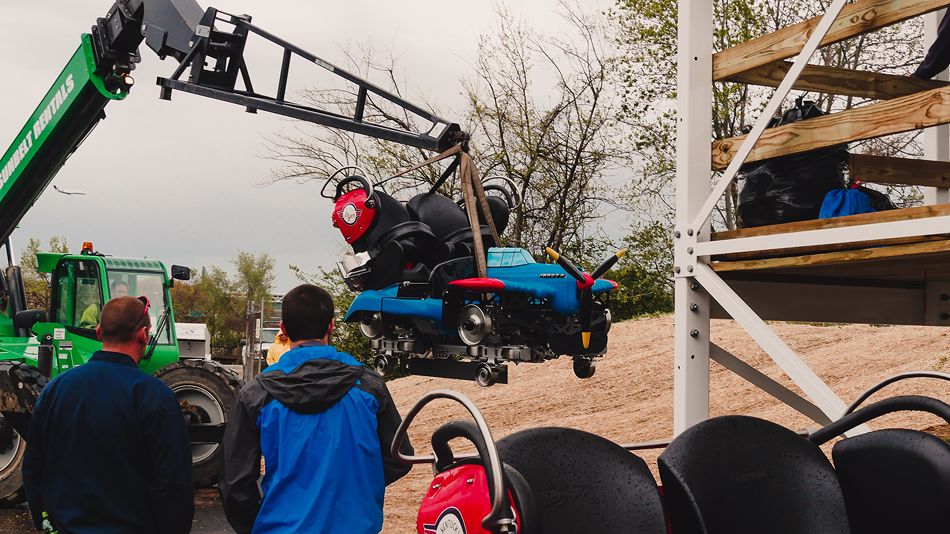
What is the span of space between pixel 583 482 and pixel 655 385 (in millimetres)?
14867

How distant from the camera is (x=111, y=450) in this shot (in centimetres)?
408

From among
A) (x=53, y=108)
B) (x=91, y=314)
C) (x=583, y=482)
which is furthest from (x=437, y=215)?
(x=583, y=482)

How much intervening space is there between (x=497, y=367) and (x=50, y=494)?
6468 mm

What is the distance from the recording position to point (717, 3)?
2280cm

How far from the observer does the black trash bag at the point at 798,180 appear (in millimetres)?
5816

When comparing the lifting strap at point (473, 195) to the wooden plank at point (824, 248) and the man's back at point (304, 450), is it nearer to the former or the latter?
the wooden plank at point (824, 248)

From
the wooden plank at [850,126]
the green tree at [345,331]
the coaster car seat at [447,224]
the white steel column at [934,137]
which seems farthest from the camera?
the green tree at [345,331]

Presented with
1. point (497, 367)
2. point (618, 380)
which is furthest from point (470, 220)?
point (618, 380)

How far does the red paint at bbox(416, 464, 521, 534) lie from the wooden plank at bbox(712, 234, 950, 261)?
263cm

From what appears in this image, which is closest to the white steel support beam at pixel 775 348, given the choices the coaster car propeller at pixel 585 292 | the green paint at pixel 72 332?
the coaster car propeller at pixel 585 292

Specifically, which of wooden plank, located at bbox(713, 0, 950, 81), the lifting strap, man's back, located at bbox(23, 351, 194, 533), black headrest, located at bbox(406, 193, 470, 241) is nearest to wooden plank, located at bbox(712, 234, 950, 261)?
wooden plank, located at bbox(713, 0, 950, 81)

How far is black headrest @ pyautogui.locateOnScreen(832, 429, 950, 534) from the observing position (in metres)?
3.45

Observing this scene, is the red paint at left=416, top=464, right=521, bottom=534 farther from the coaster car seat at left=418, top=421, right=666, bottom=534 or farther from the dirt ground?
the dirt ground

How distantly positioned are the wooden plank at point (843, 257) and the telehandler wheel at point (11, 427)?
7.51 metres
